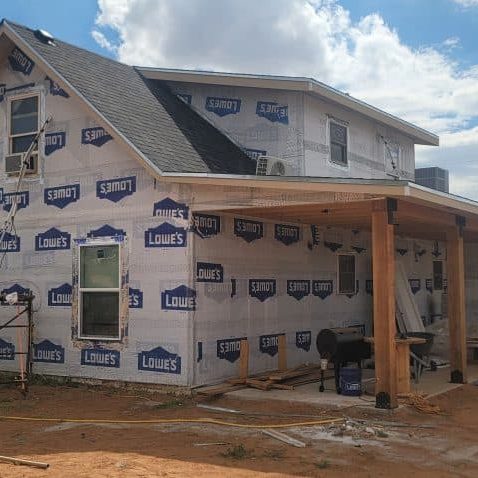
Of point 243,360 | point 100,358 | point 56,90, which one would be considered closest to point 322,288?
point 243,360

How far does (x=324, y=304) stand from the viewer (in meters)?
14.0

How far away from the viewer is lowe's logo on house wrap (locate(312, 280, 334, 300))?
13.7 m

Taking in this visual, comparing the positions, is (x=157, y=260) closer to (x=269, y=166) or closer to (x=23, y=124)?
(x=269, y=166)

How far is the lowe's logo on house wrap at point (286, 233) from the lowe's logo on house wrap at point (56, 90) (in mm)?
4614

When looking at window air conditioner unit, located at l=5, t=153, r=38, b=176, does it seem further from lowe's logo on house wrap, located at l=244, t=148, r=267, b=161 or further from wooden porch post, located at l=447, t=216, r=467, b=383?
wooden porch post, located at l=447, t=216, r=467, b=383

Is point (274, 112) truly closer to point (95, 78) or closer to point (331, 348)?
point (95, 78)

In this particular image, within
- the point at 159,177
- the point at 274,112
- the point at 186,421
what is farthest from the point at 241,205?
the point at 274,112

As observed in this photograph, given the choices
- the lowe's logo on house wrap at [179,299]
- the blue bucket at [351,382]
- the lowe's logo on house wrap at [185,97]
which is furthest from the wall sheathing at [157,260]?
the blue bucket at [351,382]

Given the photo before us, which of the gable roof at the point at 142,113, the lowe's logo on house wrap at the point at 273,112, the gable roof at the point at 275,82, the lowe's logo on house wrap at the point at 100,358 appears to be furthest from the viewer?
the lowe's logo on house wrap at the point at 273,112

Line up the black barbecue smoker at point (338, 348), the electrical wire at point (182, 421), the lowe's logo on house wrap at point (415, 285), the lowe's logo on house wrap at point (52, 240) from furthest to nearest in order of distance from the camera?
1. the lowe's logo on house wrap at point (415, 285)
2. the lowe's logo on house wrap at point (52, 240)
3. the black barbecue smoker at point (338, 348)
4. the electrical wire at point (182, 421)

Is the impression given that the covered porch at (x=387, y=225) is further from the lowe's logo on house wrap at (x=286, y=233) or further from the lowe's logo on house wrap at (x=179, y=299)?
the lowe's logo on house wrap at (x=179, y=299)

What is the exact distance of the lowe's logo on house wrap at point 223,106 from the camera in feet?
46.9

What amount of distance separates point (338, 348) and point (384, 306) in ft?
5.11

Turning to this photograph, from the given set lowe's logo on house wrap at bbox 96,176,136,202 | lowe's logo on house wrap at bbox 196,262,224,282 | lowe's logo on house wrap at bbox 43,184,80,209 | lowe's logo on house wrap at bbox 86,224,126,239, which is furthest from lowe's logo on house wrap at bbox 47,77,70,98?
lowe's logo on house wrap at bbox 196,262,224,282
